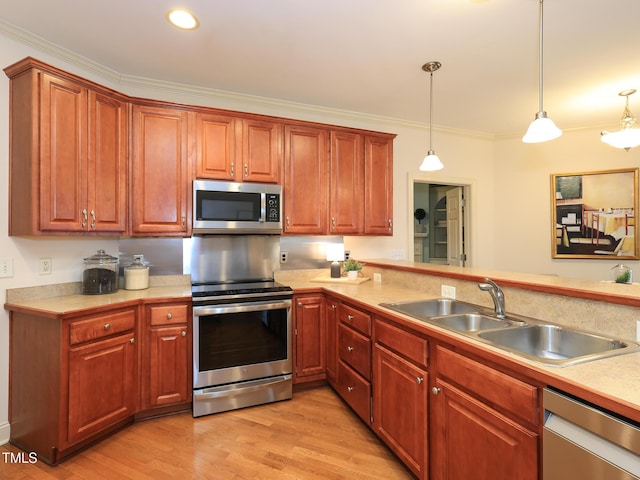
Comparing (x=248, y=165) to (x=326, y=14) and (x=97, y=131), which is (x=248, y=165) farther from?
(x=326, y=14)

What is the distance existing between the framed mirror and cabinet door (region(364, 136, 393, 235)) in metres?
2.28

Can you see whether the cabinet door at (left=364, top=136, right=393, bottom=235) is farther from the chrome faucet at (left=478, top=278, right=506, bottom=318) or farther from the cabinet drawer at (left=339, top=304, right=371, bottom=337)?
the chrome faucet at (left=478, top=278, right=506, bottom=318)

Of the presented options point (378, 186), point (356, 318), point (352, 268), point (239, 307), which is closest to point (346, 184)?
point (378, 186)

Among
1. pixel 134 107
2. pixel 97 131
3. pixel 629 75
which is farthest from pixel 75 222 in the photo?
pixel 629 75

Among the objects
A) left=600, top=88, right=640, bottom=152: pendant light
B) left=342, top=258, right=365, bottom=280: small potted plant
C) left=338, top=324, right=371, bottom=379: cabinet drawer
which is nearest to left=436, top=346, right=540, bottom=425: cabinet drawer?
left=338, top=324, right=371, bottom=379: cabinet drawer

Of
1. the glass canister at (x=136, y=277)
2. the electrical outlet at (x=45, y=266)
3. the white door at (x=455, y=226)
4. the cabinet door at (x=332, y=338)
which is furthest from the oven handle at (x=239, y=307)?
the white door at (x=455, y=226)

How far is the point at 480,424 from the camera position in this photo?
1.28 metres

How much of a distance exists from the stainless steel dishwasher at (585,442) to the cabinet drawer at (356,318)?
116cm

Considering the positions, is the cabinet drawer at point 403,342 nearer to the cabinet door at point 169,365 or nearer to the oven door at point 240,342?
the oven door at point 240,342

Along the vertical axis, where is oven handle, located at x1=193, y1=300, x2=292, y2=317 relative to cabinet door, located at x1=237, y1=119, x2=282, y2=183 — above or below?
below

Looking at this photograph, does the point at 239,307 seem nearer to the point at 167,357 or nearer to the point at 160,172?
the point at 167,357

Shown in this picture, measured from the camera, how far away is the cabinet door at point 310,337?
8.92 ft

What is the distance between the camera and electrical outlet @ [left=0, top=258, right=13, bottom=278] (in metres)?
2.04

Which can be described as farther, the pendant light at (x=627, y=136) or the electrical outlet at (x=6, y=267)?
the pendant light at (x=627, y=136)
